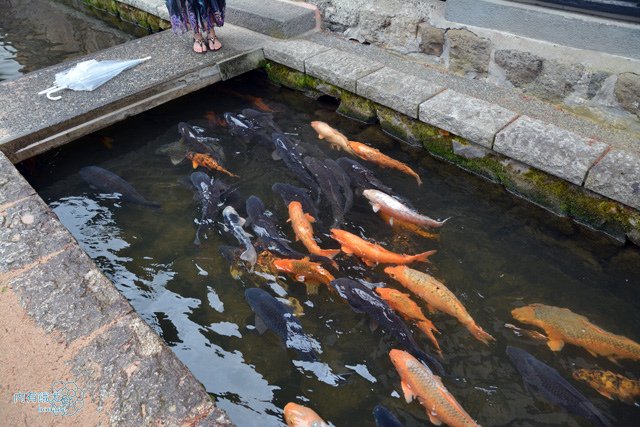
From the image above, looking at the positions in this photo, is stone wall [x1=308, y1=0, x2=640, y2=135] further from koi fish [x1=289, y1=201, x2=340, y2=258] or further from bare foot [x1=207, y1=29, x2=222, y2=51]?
koi fish [x1=289, y1=201, x2=340, y2=258]

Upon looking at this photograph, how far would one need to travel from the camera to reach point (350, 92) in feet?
18.7

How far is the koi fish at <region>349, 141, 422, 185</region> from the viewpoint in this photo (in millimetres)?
4949

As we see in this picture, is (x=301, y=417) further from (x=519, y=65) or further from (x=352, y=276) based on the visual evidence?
(x=519, y=65)

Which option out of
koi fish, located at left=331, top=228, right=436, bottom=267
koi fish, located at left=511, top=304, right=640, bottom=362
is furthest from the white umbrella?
koi fish, located at left=511, top=304, right=640, bottom=362

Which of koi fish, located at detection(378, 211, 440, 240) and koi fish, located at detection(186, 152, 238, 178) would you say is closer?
koi fish, located at detection(378, 211, 440, 240)

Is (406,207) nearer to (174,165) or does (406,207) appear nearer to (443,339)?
(443,339)

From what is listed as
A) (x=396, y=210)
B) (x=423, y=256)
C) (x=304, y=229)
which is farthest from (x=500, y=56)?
(x=304, y=229)

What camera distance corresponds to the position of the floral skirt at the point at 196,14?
19.7ft

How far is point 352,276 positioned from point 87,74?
4.09m

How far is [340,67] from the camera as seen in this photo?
5.74 m

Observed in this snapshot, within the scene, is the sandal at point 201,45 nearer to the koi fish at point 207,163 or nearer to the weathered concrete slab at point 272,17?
the weathered concrete slab at point 272,17

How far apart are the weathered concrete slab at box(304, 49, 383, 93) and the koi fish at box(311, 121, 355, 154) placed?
0.55 metres

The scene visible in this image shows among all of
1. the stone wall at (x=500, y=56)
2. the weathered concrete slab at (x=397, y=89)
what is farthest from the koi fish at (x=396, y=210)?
the stone wall at (x=500, y=56)

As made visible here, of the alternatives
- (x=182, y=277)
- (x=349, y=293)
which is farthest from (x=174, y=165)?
(x=349, y=293)
